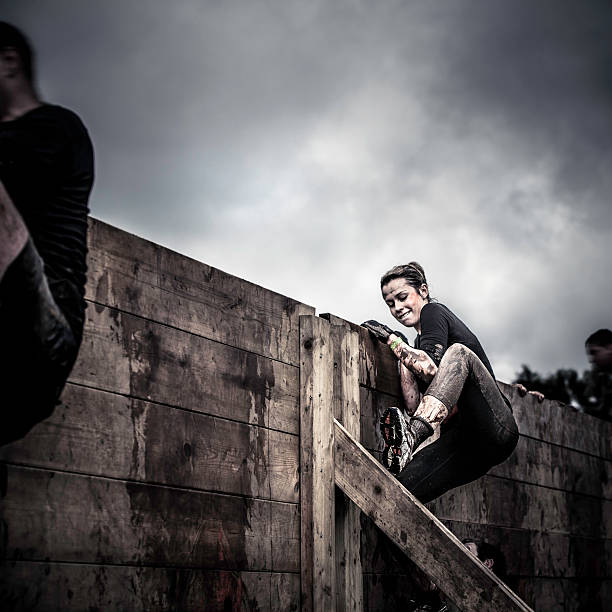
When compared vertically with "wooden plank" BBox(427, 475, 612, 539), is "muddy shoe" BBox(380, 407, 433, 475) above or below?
above

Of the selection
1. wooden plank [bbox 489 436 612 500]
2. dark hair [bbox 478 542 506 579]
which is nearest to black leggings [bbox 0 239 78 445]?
dark hair [bbox 478 542 506 579]

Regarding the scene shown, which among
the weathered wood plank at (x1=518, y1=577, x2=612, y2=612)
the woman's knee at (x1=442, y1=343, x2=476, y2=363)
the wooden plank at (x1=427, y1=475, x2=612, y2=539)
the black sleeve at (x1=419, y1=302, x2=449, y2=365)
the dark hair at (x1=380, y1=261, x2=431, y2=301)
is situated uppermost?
the dark hair at (x1=380, y1=261, x2=431, y2=301)

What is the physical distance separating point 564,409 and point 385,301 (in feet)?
7.62

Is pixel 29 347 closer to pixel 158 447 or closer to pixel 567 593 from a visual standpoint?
pixel 158 447

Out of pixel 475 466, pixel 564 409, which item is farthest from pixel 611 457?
pixel 475 466

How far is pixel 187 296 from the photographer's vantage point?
3215 millimetres

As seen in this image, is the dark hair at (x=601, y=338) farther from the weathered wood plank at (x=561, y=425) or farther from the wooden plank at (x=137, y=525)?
the wooden plank at (x=137, y=525)

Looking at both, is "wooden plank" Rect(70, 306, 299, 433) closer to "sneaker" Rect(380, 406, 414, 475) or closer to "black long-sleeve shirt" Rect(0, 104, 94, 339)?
"black long-sleeve shirt" Rect(0, 104, 94, 339)

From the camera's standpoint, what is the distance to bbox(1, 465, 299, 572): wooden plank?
244cm

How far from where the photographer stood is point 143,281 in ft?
9.93

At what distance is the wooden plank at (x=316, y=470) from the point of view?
3.47 m

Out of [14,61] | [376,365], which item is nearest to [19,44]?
[14,61]

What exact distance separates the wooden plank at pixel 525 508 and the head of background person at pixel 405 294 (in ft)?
3.52

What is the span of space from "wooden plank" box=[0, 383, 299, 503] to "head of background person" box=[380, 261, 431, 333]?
1.42 m
